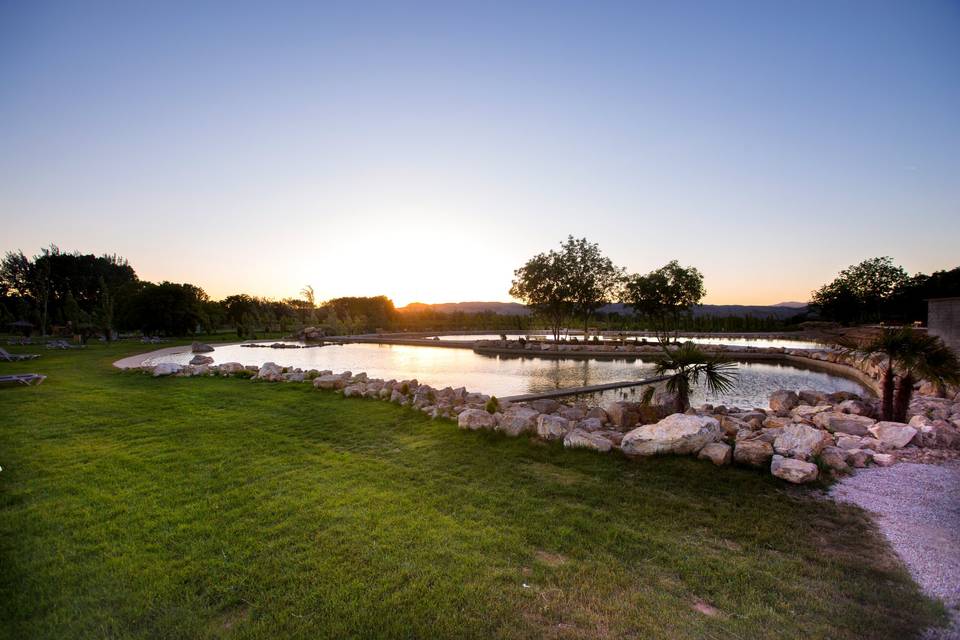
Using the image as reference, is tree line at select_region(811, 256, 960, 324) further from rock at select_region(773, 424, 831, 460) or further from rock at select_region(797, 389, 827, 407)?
rock at select_region(773, 424, 831, 460)

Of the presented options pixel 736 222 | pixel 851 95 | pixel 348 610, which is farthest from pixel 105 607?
pixel 736 222

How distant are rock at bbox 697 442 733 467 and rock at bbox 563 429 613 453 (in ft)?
3.47

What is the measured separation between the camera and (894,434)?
16.6ft

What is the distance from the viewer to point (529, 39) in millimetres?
10461

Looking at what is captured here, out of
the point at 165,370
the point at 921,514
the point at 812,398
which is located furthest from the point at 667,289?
the point at 165,370

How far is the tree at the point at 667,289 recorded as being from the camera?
24.4m

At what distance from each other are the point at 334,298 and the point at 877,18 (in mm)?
48011

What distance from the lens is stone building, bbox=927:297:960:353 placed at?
10.6m

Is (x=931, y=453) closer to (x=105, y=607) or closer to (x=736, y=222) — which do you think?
(x=105, y=607)

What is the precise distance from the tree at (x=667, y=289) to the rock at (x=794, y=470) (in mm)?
21667

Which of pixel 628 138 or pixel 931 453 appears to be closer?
pixel 931 453

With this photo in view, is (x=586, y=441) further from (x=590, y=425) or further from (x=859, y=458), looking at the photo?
(x=859, y=458)

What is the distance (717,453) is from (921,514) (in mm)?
1579

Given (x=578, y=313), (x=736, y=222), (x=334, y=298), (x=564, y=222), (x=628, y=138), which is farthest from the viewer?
(x=334, y=298)
